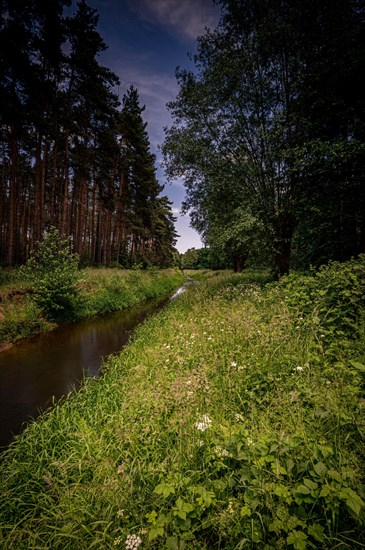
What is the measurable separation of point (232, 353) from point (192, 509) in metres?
2.57

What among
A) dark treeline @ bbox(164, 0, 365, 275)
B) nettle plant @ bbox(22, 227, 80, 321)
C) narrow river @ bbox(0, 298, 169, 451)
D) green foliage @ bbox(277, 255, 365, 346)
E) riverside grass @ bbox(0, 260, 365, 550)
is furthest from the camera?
nettle plant @ bbox(22, 227, 80, 321)

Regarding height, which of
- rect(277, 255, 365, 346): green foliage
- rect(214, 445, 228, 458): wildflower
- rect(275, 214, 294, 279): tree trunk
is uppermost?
rect(275, 214, 294, 279): tree trunk

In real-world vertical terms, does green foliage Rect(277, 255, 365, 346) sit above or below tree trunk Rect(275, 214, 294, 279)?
below

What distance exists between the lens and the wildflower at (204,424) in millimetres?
2729

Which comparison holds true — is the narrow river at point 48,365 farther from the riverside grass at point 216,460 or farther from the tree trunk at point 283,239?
the tree trunk at point 283,239

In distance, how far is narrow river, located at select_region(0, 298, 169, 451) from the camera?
16.9 feet

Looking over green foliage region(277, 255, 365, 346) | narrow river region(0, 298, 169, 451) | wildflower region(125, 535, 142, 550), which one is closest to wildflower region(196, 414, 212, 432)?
wildflower region(125, 535, 142, 550)

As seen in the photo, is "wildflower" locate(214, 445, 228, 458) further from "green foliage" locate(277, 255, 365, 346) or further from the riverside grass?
"green foliage" locate(277, 255, 365, 346)

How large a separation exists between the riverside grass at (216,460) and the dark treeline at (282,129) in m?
5.49

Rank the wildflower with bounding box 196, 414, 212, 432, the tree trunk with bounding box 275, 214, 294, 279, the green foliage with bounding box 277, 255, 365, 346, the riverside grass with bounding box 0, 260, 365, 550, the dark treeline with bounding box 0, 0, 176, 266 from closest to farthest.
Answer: the riverside grass with bounding box 0, 260, 365, 550 < the wildflower with bounding box 196, 414, 212, 432 < the green foliage with bounding box 277, 255, 365, 346 < the tree trunk with bounding box 275, 214, 294, 279 < the dark treeline with bounding box 0, 0, 176, 266

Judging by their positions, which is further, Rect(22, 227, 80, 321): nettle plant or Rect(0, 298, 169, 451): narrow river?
Rect(22, 227, 80, 321): nettle plant

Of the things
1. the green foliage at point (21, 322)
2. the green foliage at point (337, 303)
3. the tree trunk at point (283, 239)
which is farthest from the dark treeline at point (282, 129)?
the green foliage at point (21, 322)

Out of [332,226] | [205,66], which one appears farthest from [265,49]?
[332,226]

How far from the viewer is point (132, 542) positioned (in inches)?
76.7
